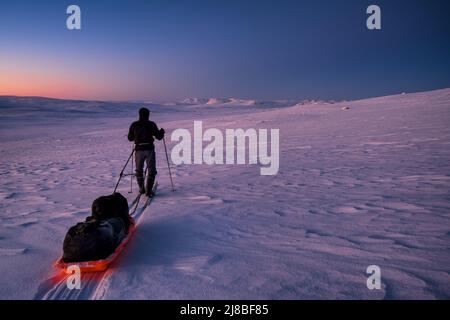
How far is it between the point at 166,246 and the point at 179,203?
2254 mm

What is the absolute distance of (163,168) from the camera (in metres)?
11.3

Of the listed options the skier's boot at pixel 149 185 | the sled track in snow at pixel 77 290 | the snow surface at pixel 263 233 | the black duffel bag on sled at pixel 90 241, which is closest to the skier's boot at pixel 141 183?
the skier's boot at pixel 149 185

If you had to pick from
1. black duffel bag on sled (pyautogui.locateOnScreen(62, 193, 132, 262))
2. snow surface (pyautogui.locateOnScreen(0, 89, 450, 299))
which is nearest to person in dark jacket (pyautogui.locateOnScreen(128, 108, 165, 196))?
snow surface (pyautogui.locateOnScreen(0, 89, 450, 299))

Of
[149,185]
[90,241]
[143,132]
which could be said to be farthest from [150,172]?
[90,241]

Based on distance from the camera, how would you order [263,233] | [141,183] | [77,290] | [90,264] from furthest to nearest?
1. [141,183]
2. [263,233]
3. [90,264]
4. [77,290]

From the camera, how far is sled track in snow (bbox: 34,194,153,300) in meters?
3.37

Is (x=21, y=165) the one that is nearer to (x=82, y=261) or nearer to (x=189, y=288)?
(x=82, y=261)

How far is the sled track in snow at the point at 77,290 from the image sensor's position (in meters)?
3.37

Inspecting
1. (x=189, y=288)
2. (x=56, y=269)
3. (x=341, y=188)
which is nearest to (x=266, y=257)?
(x=189, y=288)

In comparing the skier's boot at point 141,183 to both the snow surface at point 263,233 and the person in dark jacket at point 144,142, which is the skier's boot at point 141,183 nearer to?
the person in dark jacket at point 144,142

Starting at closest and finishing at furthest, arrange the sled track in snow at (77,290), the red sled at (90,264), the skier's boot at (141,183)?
the sled track in snow at (77,290) < the red sled at (90,264) < the skier's boot at (141,183)

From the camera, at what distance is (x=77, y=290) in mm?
3469

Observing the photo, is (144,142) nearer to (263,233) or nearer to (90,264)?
(263,233)

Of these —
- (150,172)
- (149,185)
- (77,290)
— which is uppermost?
(150,172)
